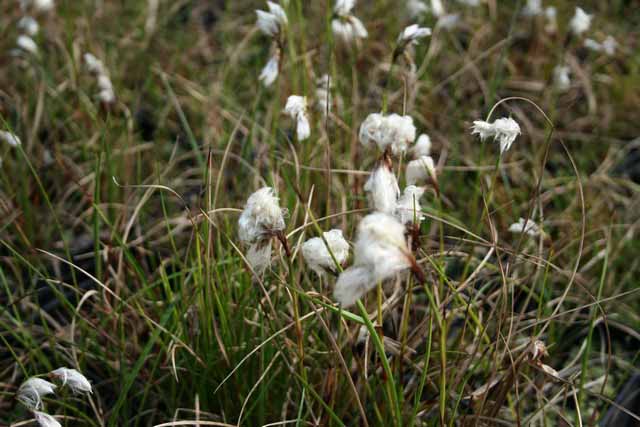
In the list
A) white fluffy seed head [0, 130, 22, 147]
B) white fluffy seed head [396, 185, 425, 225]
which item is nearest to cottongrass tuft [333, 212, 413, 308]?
white fluffy seed head [396, 185, 425, 225]

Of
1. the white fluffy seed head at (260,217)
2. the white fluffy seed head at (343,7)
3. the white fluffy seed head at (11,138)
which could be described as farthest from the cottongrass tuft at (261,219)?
the white fluffy seed head at (343,7)

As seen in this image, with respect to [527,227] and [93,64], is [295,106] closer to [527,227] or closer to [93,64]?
[527,227]

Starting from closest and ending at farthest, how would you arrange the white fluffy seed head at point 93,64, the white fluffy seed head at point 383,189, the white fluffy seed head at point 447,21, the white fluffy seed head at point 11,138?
the white fluffy seed head at point 383,189, the white fluffy seed head at point 11,138, the white fluffy seed head at point 93,64, the white fluffy seed head at point 447,21

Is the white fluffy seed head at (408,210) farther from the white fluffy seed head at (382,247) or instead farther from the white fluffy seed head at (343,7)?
the white fluffy seed head at (343,7)

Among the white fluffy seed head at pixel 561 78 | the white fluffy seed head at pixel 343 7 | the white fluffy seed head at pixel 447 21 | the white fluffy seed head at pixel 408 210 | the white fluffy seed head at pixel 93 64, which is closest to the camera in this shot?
the white fluffy seed head at pixel 408 210

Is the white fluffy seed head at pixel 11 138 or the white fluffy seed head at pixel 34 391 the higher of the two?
the white fluffy seed head at pixel 11 138

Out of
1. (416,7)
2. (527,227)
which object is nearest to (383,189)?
(527,227)

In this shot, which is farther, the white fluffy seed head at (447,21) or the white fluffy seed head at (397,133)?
the white fluffy seed head at (447,21)
